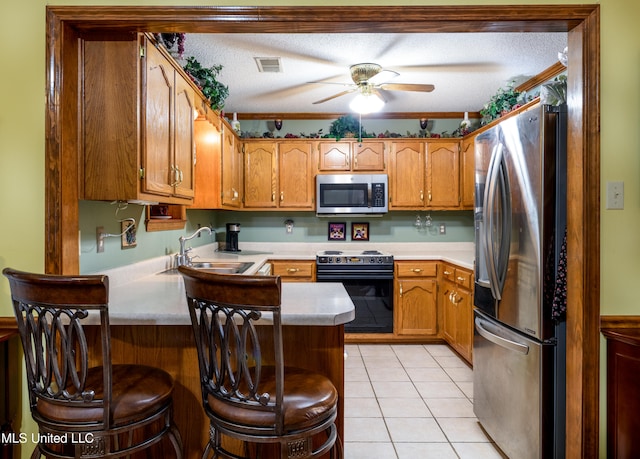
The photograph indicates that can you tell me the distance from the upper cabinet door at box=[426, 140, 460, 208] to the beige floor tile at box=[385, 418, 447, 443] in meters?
2.45

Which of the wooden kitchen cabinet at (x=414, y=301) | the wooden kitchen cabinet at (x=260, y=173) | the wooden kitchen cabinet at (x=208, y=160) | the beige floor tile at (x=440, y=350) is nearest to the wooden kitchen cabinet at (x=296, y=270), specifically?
the wooden kitchen cabinet at (x=260, y=173)

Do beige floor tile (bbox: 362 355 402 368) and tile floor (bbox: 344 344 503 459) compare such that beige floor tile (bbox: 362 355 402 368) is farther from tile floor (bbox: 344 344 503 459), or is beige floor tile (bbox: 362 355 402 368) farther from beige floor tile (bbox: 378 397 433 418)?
beige floor tile (bbox: 378 397 433 418)

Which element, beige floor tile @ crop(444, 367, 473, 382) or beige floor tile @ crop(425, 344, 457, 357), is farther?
beige floor tile @ crop(425, 344, 457, 357)

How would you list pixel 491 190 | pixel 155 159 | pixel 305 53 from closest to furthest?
pixel 155 159
pixel 491 190
pixel 305 53

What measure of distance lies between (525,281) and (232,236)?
10.2 feet

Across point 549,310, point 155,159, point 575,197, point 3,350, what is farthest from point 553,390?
point 3,350

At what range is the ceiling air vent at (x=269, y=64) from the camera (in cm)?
284

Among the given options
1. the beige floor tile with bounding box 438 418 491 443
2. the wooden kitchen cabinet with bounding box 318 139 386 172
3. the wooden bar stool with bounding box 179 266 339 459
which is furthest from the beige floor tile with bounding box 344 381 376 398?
the wooden kitchen cabinet with bounding box 318 139 386 172

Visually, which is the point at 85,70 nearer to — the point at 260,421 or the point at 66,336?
the point at 66,336

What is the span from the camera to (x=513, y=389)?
6.24ft

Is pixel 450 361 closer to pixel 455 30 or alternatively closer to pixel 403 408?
pixel 403 408

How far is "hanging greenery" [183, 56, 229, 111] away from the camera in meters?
2.46

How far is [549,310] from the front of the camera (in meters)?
1.69

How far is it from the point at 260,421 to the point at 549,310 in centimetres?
134
